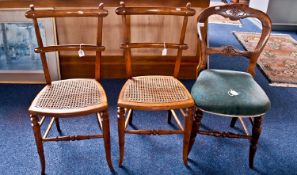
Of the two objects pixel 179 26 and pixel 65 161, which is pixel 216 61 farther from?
pixel 65 161

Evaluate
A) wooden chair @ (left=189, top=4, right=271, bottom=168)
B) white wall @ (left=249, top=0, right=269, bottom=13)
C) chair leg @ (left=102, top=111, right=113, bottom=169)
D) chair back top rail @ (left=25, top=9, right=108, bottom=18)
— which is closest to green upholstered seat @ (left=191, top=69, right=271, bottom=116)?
wooden chair @ (left=189, top=4, right=271, bottom=168)

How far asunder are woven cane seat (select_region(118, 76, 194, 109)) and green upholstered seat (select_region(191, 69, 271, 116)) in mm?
80

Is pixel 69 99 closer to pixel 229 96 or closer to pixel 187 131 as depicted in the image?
pixel 187 131

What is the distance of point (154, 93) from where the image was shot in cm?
156

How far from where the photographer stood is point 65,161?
1.69 m

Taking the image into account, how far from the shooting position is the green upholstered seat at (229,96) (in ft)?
4.68

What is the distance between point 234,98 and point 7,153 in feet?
4.64

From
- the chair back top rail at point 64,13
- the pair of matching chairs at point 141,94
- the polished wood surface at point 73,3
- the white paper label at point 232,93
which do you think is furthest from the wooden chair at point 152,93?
the polished wood surface at point 73,3

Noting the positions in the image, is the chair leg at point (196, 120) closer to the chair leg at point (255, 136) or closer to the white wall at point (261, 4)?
the chair leg at point (255, 136)

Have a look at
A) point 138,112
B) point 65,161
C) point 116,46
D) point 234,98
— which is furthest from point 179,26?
point 65,161

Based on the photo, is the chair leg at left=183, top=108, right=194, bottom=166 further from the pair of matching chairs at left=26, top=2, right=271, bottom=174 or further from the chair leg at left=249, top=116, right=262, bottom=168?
the chair leg at left=249, top=116, right=262, bottom=168

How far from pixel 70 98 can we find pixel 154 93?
47cm

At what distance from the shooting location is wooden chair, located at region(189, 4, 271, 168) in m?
1.44

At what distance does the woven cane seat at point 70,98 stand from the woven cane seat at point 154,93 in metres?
0.14
